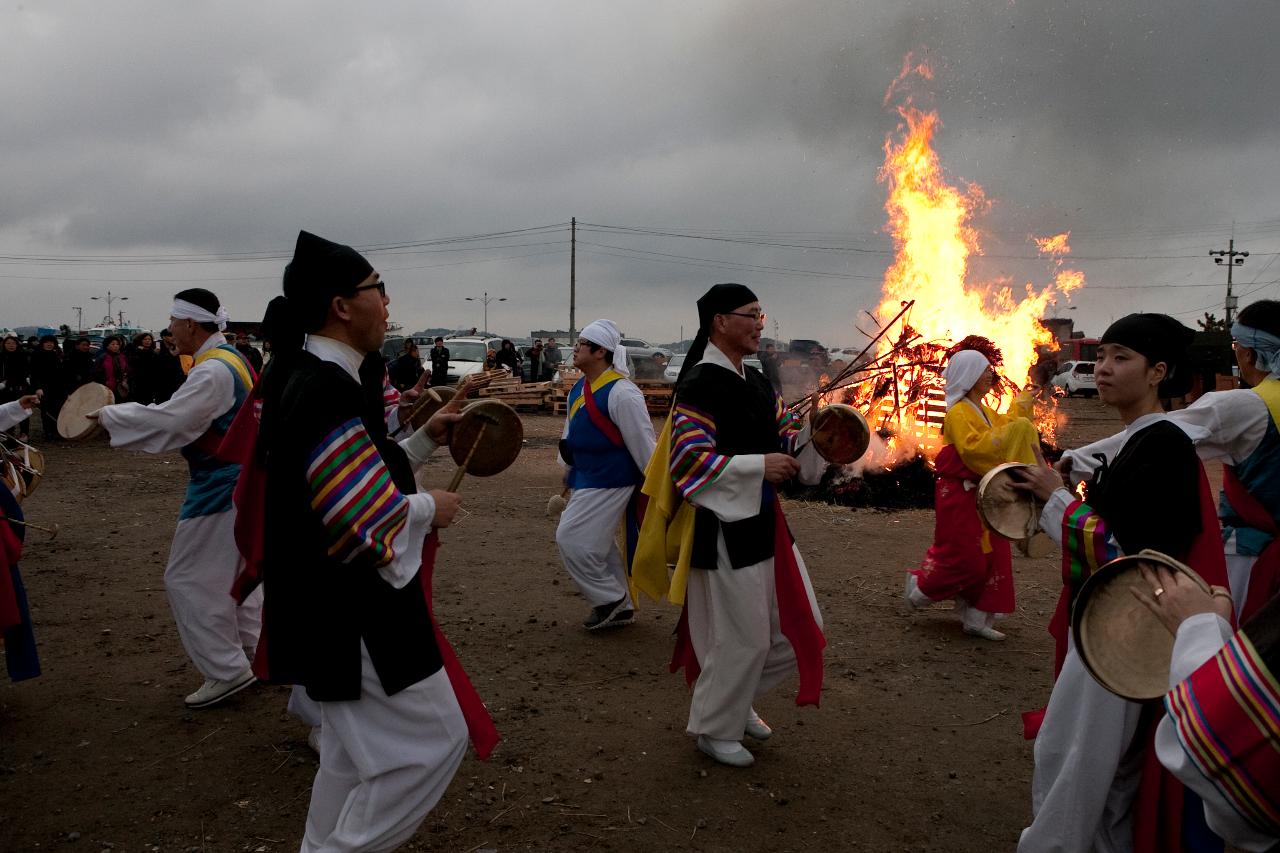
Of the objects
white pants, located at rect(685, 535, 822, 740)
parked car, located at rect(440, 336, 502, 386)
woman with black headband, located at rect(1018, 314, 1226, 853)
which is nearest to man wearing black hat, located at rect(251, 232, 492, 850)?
white pants, located at rect(685, 535, 822, 740)

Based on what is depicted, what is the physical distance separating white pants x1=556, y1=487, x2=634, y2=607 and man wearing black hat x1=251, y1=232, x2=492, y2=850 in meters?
3.43

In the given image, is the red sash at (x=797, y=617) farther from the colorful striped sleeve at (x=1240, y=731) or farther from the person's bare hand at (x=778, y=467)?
the colorful striped sleeve at (x=1240, y=731)

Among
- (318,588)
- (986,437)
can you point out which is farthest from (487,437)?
(986,437)

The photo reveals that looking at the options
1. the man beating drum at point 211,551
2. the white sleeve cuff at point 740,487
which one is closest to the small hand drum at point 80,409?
the man beating drum at point 211,551

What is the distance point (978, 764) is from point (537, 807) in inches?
83.5

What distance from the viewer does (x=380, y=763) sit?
258 cm

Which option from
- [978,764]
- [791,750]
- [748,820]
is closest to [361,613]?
[748,820]

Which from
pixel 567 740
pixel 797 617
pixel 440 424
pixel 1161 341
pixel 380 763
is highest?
pixel 1161 341

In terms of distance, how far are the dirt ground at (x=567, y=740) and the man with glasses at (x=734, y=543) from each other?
414 mm

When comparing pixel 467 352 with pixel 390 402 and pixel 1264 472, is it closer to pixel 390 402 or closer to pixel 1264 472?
pixel 390 402

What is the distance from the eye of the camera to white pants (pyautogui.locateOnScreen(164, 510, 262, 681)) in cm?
485

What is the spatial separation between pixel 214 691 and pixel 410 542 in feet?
9.89

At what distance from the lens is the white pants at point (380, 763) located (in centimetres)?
257

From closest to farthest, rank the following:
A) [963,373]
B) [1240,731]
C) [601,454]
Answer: [1240,731] < [963,373] < [601,454]
